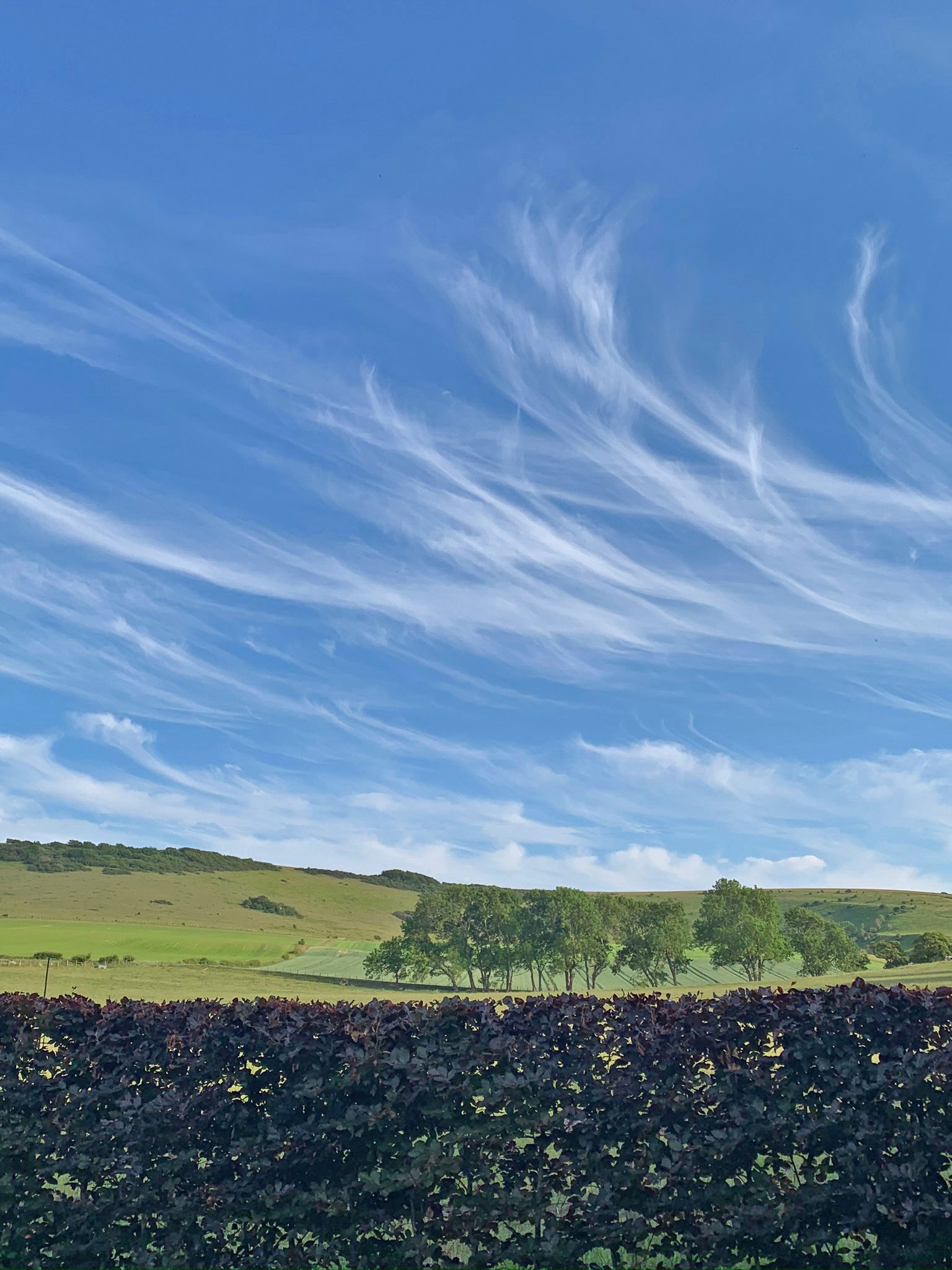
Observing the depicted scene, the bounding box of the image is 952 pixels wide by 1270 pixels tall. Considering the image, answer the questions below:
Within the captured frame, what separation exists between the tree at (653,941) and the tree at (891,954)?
18.8m

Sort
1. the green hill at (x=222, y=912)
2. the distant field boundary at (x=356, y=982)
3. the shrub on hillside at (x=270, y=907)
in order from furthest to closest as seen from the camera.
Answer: the shrub on hillside at (x=270, y=907) < the green hill at (x=222, y=912) < the distant field boundary at (x=356, y=982)

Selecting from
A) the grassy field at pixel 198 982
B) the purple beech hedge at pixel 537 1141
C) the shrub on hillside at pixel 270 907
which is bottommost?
the shrub on hillside at pixel 270 907

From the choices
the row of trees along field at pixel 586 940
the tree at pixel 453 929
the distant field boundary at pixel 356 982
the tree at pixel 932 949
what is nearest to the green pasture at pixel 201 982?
the distant field boundary at pixel 356 982

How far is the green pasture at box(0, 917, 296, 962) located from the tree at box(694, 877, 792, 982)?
47494 millimetres

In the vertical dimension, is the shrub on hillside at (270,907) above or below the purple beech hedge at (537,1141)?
below

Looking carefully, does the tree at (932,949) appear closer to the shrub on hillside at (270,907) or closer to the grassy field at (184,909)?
the grassy field at (184,909)

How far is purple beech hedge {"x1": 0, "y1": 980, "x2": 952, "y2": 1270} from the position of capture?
18.6 ft

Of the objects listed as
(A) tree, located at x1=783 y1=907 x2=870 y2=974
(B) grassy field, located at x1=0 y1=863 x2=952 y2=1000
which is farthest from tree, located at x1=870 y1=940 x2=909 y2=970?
(B) grassy field, located at x1=0 y1=863 x2=952 y2=1000

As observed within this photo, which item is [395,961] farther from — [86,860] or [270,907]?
[86,860]

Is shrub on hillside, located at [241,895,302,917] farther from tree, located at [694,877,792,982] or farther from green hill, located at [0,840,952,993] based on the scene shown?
tree, located at [694,877,792,982]

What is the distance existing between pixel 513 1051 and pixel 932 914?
504 ft

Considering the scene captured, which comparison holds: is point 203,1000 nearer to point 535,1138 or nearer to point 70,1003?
point 70,1003

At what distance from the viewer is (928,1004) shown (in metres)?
6.06

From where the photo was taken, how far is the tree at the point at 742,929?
82.4 metres
